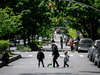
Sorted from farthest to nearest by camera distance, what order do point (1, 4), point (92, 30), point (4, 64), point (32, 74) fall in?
point (92, 30) < point (1, 4) < point (4, 64) < point (32, 74)

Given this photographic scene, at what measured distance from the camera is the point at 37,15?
1869 inches

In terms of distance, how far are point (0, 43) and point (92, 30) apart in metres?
22.6

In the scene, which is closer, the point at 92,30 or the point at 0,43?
the point at 0,43

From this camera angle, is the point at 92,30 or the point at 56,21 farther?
the point at 56,21

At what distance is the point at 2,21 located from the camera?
98.9 feet

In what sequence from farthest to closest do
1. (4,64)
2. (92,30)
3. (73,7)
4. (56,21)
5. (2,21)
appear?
1. (56,21)
2. (92,30)
3. (73,7)
4. (2,21)
5. (4,64)

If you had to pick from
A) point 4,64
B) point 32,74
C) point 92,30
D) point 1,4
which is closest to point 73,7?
point 92,30

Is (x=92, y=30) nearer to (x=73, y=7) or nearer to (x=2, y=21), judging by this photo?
(x=73, y=7)

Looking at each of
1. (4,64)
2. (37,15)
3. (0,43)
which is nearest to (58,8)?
(37,15)

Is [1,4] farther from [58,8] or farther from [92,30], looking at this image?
[92,30]

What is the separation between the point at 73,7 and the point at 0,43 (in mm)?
17577

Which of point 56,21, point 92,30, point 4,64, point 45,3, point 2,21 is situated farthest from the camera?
point 56,21

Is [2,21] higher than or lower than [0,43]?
higher

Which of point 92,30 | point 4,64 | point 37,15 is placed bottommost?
point 4,64
